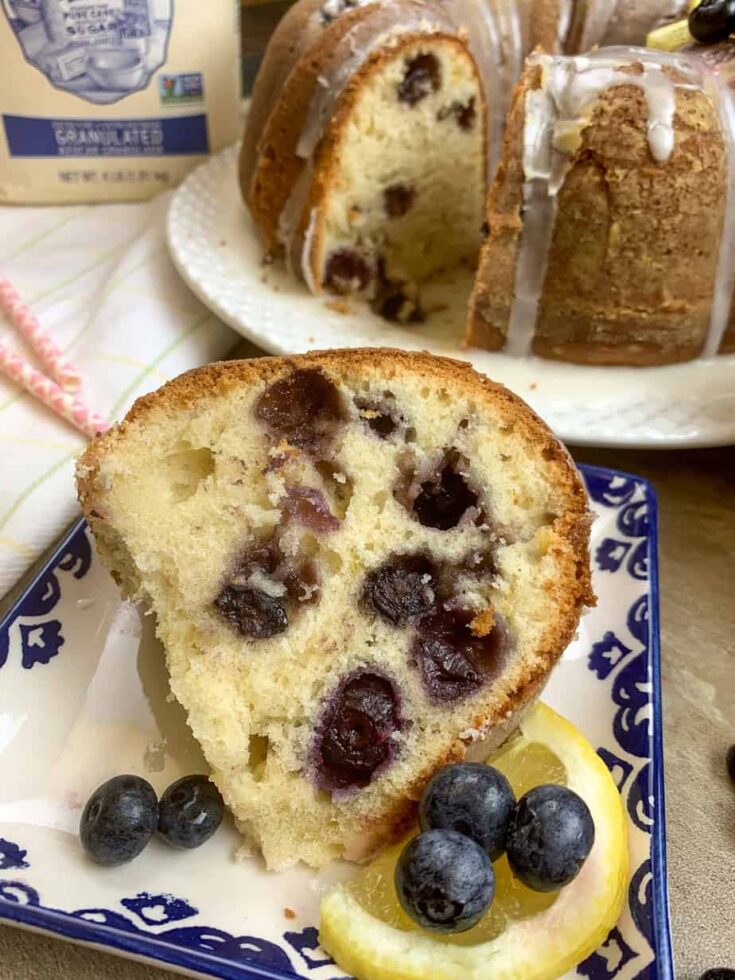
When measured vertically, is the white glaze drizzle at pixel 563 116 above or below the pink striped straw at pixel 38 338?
above

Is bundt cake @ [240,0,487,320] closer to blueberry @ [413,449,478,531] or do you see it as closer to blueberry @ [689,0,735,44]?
blueberry @ [689,0,735,44]

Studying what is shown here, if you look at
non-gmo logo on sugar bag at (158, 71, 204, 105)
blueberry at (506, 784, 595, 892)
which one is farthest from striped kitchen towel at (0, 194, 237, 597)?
blueberry at (506, 784, 595, 892)

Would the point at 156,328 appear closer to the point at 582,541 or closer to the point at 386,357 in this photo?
the point at 386,357

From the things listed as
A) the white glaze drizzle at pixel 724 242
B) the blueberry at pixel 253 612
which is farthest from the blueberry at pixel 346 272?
the blueberry at pixel 253 612

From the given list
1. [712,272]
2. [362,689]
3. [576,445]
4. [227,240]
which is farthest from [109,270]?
[362,689]

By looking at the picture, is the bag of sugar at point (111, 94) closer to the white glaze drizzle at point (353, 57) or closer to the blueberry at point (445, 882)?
the white glaze drizzle at point (353, 57)

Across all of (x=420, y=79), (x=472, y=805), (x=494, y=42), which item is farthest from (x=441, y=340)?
(x=472, y=805)
